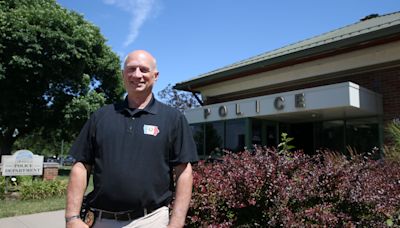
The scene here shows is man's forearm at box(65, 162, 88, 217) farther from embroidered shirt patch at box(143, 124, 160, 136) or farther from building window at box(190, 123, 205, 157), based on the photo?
building window at box(190, 123, 205, 157)

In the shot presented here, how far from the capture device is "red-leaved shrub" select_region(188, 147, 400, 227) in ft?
12.4

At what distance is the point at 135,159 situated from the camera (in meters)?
2.29

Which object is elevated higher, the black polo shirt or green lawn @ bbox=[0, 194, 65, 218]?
the black polo shirt

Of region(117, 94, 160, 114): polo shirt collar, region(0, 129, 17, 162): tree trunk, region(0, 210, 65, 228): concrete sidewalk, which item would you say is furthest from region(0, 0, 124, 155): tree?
region(117, 94, 160, 114): polo shirt collar

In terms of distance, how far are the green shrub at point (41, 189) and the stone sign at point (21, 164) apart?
603 mm

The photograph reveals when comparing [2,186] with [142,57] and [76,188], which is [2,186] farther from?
[142,57]

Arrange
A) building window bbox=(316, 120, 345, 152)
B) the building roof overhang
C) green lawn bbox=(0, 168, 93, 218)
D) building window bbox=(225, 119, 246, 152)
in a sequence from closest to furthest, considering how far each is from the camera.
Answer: green lawn bbox=(0, 168, 93, 218)
the building roof overhang
building window bbox=(316, 120, 345, 152)
building window bbox=(225, 119, 246, 152)

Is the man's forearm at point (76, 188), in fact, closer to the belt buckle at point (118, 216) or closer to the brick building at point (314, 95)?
the belt buckle at point (118, 216)

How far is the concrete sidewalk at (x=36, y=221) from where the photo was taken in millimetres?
7273

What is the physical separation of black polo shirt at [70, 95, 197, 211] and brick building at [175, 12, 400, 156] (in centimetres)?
754

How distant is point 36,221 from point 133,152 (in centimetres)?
638

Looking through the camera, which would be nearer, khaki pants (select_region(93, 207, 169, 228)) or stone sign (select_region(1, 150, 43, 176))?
khaki pants (select_region(93, 207, 169, 228))

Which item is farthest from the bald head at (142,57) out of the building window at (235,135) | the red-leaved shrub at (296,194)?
the building window at (235,135)

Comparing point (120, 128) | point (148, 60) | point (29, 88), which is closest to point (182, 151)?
point (120, 128)
